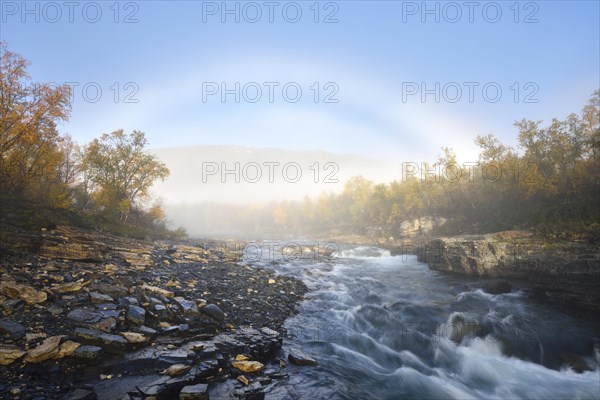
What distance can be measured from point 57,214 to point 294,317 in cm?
1598

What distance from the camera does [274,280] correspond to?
1593cm

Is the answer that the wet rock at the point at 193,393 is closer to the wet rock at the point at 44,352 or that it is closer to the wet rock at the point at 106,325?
the wet rock at the point at 44,352

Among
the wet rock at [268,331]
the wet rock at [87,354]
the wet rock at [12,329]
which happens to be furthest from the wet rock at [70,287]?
the wet rock at [268,331]

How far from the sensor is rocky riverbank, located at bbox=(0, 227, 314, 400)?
505 centimetres

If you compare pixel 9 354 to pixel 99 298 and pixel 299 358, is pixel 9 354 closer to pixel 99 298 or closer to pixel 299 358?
pixel 99 298

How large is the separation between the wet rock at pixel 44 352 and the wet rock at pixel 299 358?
531 cm

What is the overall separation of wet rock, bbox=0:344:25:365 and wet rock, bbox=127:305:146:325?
2242mm

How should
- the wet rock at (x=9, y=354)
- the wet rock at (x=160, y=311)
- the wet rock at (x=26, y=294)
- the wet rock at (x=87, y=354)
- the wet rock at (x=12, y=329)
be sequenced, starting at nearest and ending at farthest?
the wet rock at (x=9, y=354), the wet rock at (x=87, y=354), the wet rock at (x=12, y=329), the wet rock at (x=26, y=294), the wet rock at (x=160, y=311)

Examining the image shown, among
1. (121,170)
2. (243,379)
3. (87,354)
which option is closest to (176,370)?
(243,379)

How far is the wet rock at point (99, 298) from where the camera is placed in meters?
7.86

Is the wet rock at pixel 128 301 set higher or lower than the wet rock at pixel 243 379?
higher

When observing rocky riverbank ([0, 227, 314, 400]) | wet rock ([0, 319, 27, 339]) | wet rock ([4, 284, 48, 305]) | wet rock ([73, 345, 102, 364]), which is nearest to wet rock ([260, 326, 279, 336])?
rocky riverbank ([0, 227, 314, 400])

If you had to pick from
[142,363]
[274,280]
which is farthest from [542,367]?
[142,363]

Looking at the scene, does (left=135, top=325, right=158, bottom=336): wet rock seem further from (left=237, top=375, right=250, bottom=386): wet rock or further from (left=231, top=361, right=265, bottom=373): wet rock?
(left=237, top=375, right=250, bottom=386): wet rock
